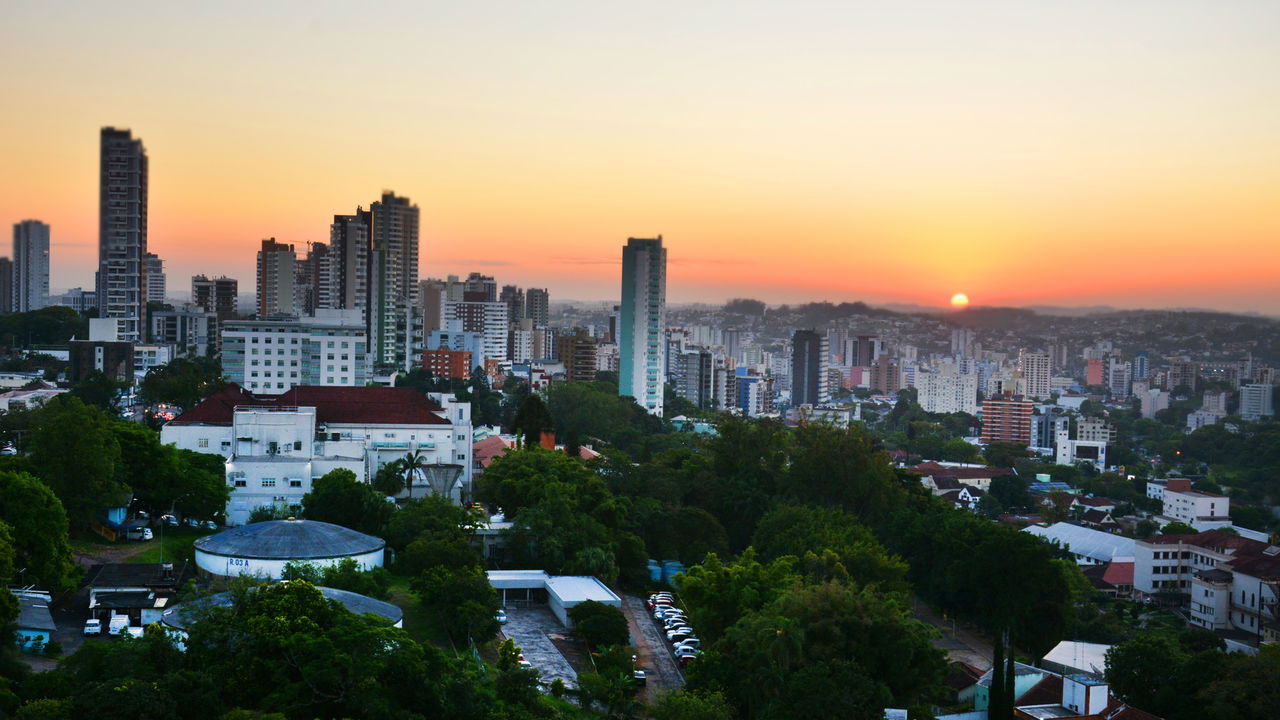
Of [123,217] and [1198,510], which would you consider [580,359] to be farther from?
[1198,510]

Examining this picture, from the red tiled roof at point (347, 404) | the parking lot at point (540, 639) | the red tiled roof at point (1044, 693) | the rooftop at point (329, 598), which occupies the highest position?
the red tiled roof at point (347, 404)

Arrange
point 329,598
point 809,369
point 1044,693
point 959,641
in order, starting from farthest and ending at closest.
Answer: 1. point 809,369
2. point 959,641
3. point 1044,693
4. point 329,598

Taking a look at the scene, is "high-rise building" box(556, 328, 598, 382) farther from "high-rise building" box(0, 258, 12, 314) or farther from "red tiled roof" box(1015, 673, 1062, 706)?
"red tiled roof" box(1015, 673, 1062, 706)

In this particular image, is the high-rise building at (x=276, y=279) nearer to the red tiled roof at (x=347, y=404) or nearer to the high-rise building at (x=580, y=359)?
the high-rise building at (x=580, y=359)

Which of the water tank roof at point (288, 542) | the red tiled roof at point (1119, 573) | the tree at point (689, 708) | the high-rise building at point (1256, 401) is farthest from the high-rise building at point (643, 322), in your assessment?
the tree at point (689, 708)

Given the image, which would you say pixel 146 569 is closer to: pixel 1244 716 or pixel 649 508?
pixel 649 508

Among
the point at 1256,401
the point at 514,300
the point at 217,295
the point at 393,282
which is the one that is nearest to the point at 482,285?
the point at 514,300
